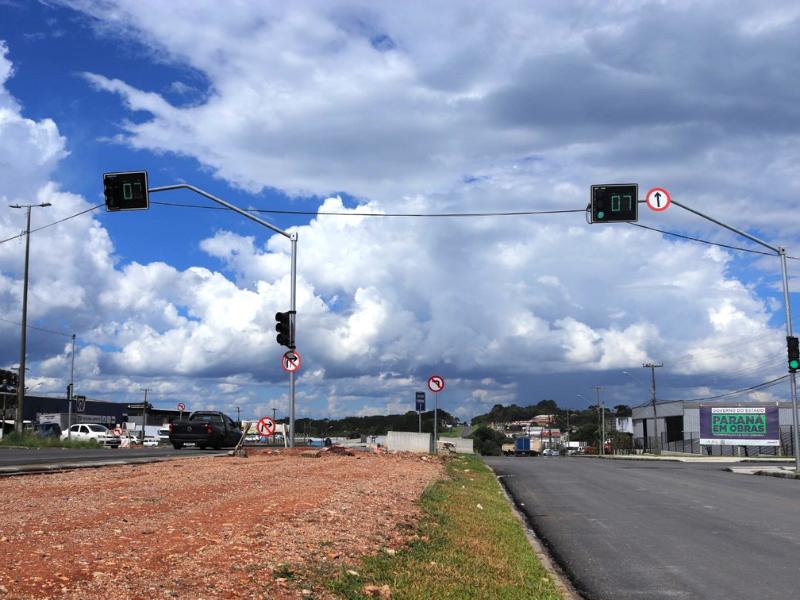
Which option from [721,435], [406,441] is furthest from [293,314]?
[721,435]

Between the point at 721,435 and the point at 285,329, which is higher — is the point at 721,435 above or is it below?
below

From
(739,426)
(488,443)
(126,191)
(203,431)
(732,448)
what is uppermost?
(126,191)

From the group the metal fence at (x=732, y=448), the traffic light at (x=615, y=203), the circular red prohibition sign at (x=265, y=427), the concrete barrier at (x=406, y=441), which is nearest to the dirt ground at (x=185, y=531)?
the traffic light at (x=615, y=203)

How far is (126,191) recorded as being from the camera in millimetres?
20016

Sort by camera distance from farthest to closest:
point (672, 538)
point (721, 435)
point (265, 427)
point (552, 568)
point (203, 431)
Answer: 1. point (721, 435)
2. point (203, 431)
3. point (265, 427)
4. point (672, 538)
5. point (552, 568)

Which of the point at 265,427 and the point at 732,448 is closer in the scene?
the point at 265,427

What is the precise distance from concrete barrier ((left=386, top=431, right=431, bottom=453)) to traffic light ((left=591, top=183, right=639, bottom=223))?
17600 millimetres

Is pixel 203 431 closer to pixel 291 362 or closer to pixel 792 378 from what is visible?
pixel 291 362

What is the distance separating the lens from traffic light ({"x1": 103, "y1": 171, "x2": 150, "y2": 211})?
1992 centimetres

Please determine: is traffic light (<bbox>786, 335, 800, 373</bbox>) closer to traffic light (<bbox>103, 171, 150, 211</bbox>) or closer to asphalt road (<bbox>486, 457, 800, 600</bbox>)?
asphalt road (<bbox>486, 457, 800, 600</bbox>)

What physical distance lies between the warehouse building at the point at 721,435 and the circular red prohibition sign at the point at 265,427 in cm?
5957

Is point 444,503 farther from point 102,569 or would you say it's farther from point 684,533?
point 102,569

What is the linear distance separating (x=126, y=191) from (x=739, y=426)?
230 feet

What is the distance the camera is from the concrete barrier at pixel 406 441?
34.4m
